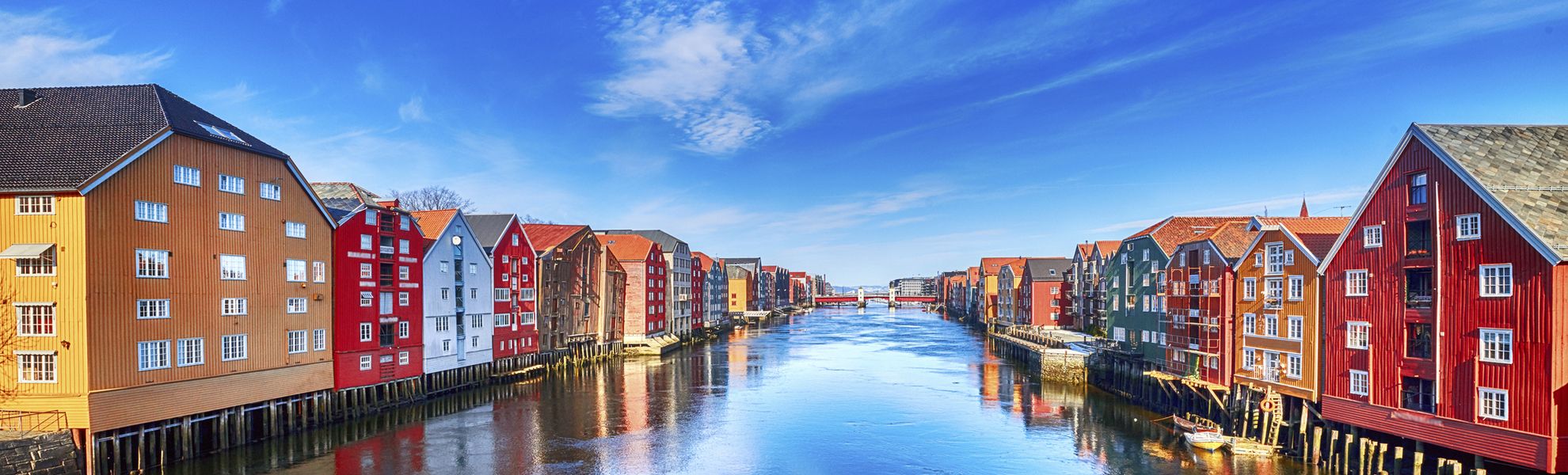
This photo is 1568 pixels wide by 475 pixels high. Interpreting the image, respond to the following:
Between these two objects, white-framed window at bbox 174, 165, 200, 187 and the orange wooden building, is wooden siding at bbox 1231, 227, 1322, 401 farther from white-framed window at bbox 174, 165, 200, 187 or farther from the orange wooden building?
white-framed window at bbox 174, 165, 200, 187

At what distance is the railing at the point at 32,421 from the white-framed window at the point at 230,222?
9.18m

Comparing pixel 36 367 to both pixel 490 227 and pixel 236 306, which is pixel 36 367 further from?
pixel 490 227

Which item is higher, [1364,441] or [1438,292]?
[1438,292]

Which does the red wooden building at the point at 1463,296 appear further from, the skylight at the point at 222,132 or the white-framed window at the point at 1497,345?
the skylight at the point at 222,132

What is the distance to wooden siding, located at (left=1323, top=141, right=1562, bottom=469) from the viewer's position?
80.1 feet

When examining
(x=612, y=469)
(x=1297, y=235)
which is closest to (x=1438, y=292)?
(x=1297, y=235)

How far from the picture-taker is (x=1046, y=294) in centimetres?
10425

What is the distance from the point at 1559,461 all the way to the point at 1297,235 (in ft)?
46.0

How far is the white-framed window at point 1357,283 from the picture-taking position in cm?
3072

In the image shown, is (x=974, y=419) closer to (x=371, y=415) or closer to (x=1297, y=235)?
(x=1297, y=235)

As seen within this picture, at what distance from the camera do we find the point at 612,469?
3362 centimetres

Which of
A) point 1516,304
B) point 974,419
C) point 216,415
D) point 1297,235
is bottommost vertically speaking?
point 974,419

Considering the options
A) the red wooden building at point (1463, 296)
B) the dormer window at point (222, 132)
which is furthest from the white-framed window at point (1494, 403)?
the dormer window at point (222, 132)

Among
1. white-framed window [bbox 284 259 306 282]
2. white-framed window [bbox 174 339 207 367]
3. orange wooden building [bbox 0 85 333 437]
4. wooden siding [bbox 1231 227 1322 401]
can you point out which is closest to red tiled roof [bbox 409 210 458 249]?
white-framed window [bbox 284 259 306 282]
